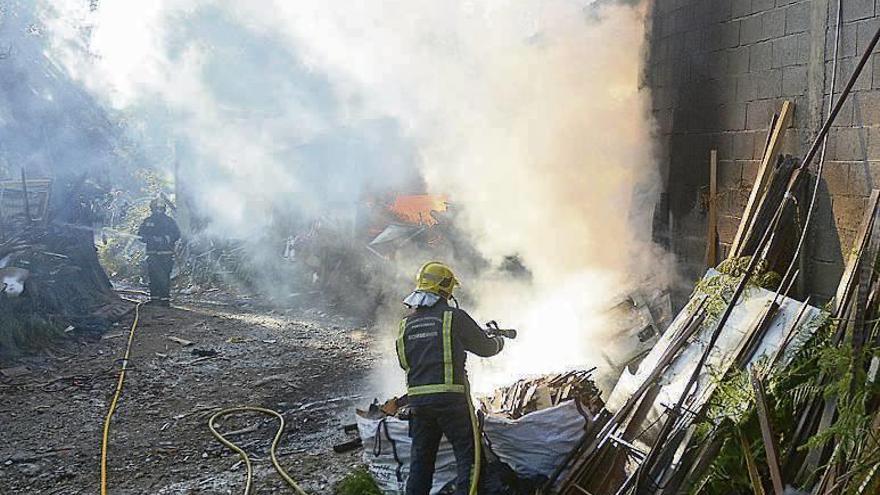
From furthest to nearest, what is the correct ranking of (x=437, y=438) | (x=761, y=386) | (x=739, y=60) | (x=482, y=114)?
(x=482, y=114)
(x=739, y=60)
(x=437, y=438)
(x=761, y=386)

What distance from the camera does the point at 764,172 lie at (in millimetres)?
4832

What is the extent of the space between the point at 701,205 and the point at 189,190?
18.0 metres

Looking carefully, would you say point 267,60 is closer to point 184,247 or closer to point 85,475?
point 184,247

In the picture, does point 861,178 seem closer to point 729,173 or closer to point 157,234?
point 729,173

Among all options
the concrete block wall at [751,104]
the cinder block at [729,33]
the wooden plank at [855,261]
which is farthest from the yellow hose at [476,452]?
the cinder block at [729,33]

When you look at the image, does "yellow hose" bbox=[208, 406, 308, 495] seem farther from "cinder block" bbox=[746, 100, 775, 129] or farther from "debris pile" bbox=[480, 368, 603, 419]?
"cinder block" bbox=[746, 100, 775, 129]

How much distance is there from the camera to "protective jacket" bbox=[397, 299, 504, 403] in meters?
4.23

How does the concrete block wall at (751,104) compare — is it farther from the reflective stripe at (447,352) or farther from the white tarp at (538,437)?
the reflective stripe at (447,352)

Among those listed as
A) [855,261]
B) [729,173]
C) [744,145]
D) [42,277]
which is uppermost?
[744,145]

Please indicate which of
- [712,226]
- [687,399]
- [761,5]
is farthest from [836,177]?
[687,399]

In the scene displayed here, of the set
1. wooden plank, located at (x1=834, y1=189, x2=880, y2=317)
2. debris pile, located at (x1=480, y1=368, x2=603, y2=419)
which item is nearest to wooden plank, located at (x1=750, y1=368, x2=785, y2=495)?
wooden plank, located at (x1=834, y1=189, x2=880, y2=317)

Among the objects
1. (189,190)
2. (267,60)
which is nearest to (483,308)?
(267,60)

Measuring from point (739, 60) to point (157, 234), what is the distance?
9899 mm

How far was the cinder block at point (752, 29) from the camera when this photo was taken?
16.5 feet
